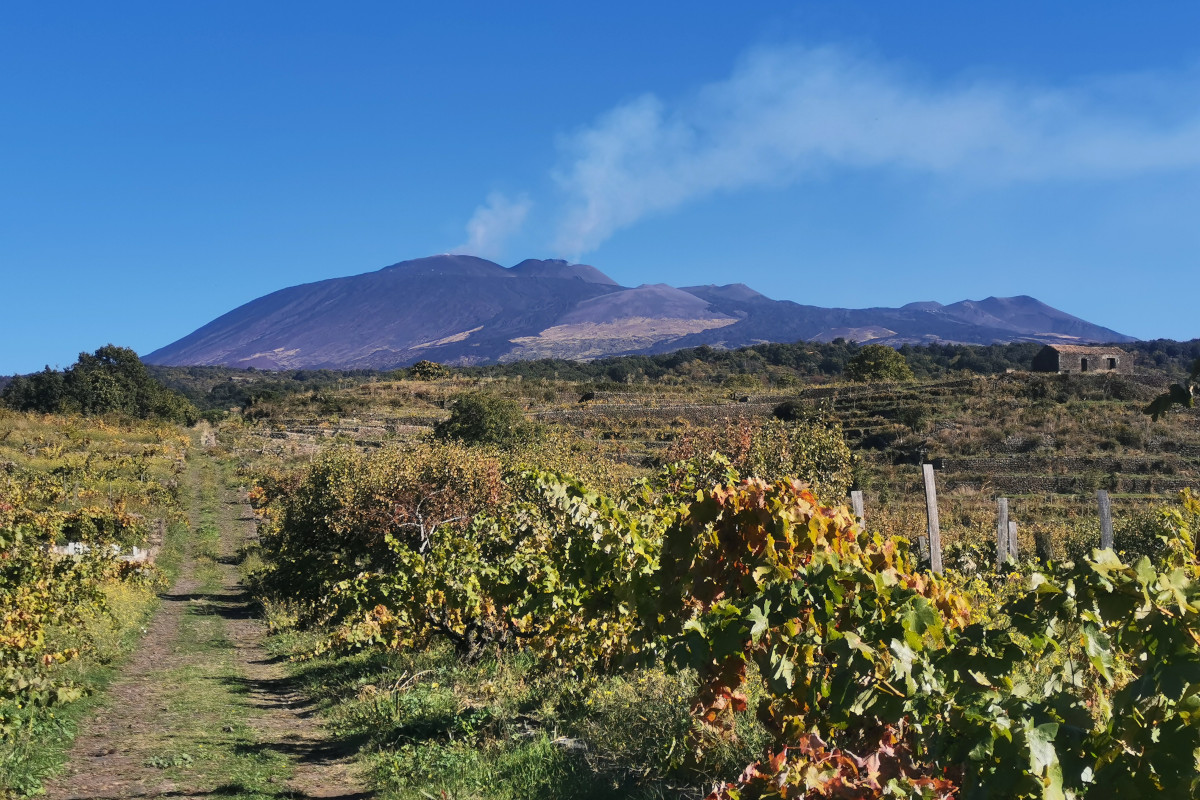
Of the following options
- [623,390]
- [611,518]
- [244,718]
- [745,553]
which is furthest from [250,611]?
[623,390]

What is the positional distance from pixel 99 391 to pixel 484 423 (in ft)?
97.6

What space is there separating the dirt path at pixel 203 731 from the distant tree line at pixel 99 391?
130 feet

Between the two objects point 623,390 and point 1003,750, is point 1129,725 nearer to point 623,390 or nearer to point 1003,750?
point 1003,750

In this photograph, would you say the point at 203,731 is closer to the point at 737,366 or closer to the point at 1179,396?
the point at 1179,396

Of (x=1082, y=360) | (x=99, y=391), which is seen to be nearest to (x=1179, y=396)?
(x=99, y=391)

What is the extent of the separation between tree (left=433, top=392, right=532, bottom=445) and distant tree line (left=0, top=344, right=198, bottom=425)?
2514 centimetres

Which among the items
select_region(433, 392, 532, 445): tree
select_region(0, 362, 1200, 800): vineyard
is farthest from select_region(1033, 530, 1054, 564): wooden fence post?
select_region(433, 392, 532, 445): tree

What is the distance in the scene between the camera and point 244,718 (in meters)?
9.78

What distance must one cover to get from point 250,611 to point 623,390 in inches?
2041

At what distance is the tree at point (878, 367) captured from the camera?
68938 millimetres

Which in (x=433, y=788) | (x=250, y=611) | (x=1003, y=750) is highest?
(x=1003, y=750)

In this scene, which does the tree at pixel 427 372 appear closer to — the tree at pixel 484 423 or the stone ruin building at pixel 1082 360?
the tree at pixel 484 423

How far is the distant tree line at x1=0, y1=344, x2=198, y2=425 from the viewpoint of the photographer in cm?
5184

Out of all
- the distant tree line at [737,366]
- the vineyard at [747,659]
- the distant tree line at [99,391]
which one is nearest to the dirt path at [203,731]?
the vineyard at [747,659]
